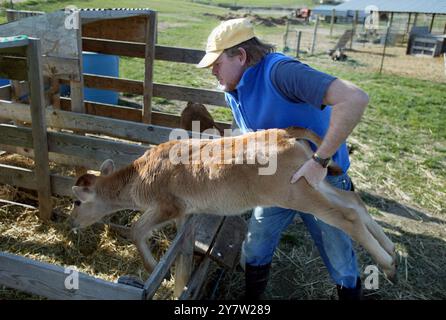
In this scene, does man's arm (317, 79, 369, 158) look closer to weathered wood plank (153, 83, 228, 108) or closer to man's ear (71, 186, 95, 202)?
man's ear (71, 186, 95, 202)

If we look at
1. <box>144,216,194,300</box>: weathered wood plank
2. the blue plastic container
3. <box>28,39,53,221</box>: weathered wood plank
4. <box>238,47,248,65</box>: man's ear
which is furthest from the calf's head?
the blue plastic container

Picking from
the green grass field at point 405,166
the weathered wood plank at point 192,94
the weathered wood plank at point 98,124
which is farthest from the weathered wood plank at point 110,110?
the green grass field at point 405,166

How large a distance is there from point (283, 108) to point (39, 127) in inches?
108

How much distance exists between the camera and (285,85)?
258cm

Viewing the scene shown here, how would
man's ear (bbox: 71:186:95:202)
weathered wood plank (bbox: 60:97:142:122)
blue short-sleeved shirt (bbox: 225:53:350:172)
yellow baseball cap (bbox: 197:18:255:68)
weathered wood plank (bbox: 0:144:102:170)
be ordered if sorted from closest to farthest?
blue short-sleeved shirt (bbox: 225:53:350:172), yellow baseball cap (bbox: 197:18:255:68), man's ear (bbox: 71:186:95:202), weathered wood plank (bbox: 0:144:102:170), weathered wood plank (bbox: 60:97:142:122)

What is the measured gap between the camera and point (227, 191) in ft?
10.3

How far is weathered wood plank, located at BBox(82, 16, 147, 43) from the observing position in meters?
6.27

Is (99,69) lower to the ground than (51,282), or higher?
higher

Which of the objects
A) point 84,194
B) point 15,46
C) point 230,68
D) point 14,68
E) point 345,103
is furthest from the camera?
point 14,68

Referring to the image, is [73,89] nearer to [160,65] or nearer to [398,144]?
[398,144]

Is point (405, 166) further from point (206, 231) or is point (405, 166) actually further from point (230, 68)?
point (230, 68)

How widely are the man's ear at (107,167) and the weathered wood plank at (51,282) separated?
1595 millimetres

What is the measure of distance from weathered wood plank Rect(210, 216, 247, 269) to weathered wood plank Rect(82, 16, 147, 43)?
348cm

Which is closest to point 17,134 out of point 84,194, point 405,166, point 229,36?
point 84,194
